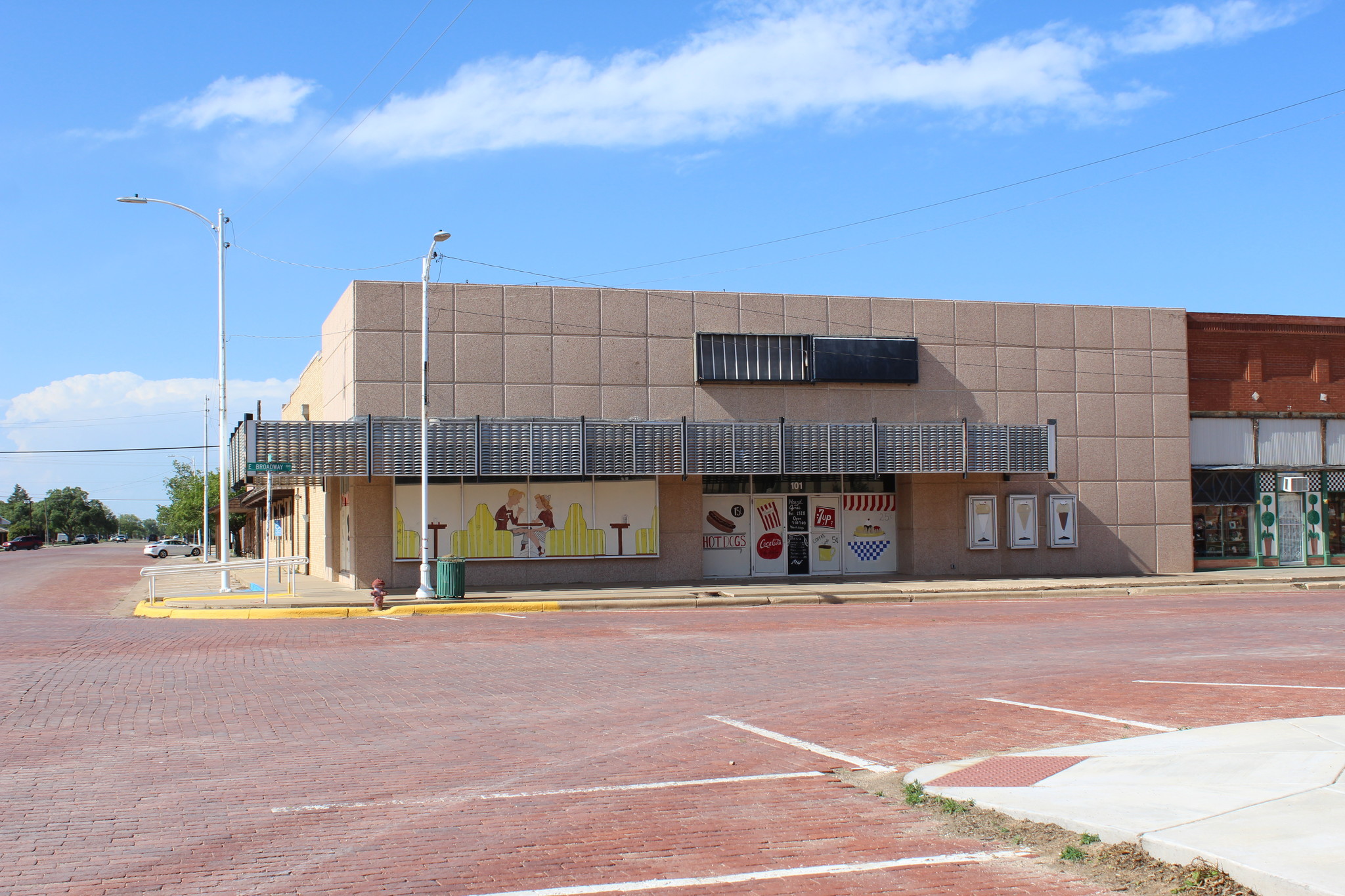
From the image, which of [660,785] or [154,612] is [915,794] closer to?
[660,785]

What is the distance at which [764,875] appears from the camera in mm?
5895

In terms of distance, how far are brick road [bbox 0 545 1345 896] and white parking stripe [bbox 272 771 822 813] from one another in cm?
5

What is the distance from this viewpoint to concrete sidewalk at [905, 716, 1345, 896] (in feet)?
18.5

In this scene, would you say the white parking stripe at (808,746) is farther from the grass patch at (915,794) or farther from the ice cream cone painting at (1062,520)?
the ice cream cone painting at (1062,520)

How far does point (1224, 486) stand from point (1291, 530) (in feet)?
9.53

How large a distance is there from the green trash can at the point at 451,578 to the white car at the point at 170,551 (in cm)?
5408

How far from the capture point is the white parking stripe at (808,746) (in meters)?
8.57

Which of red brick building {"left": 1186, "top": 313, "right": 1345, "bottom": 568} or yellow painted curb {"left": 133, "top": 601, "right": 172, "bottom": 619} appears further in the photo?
red brick building {"left": 1186, "top": 313, "right": 1345, "bottom": 568}

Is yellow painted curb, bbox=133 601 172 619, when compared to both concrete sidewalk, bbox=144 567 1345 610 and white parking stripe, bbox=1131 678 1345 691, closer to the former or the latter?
concrete sidewalk, bbox=144 567 1345 610

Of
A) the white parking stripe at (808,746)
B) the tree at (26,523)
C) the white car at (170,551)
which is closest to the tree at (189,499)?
the white car at (170,551)

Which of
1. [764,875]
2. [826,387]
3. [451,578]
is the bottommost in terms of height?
[764,875]

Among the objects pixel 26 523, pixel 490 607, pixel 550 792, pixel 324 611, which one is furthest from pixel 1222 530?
pixel 26 523

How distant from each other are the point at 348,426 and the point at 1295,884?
2350 centimetres

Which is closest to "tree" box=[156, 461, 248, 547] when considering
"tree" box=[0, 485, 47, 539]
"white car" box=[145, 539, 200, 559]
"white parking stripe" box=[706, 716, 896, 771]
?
"white car" box=[145, 539, 200, 559]
